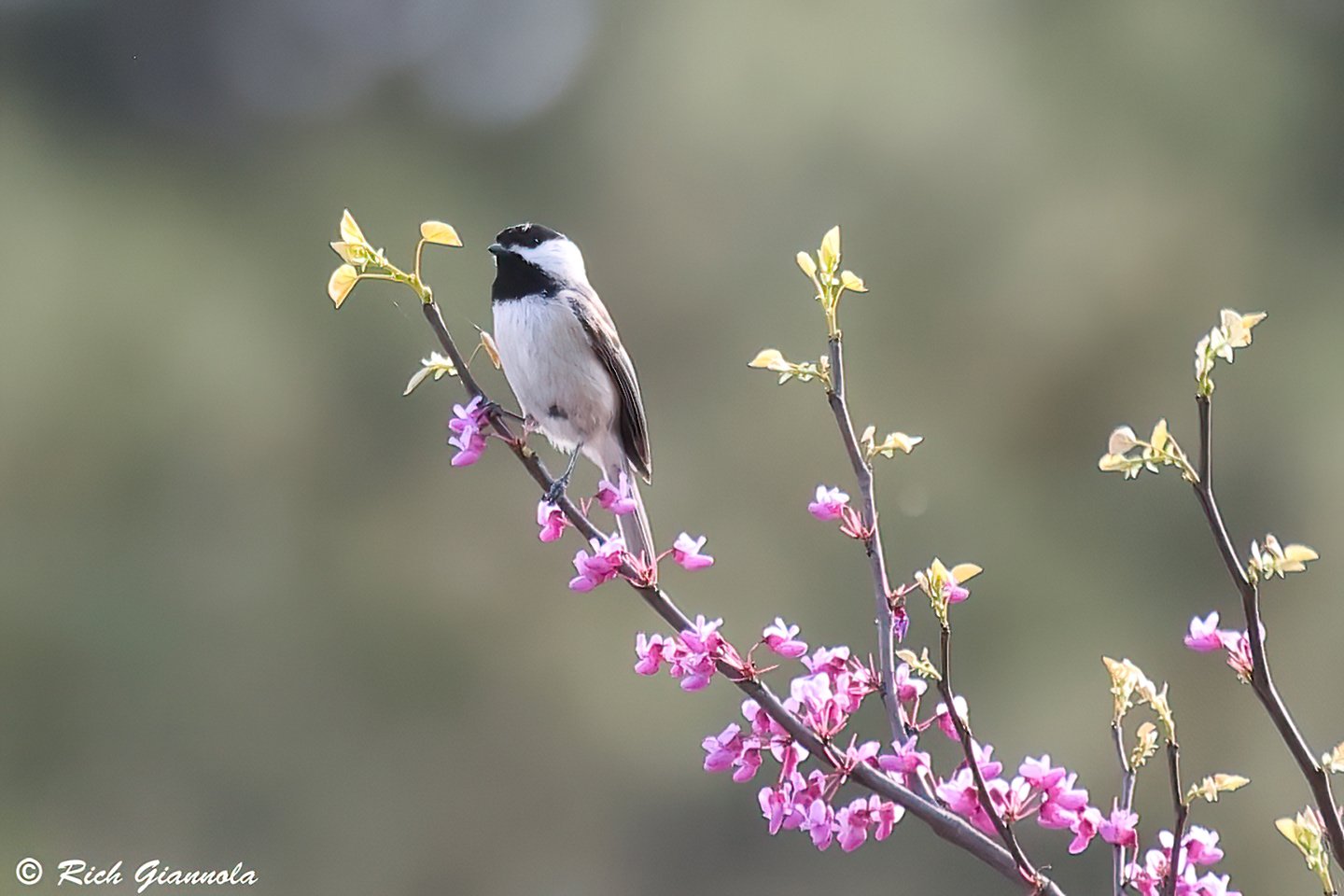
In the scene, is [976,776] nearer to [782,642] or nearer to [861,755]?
[861,755]

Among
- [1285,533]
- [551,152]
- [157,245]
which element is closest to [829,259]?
[1285,533]

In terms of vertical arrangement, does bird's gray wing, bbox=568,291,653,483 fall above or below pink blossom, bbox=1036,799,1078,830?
above

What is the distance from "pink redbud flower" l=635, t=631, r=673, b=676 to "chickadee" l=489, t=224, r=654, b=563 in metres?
0.97

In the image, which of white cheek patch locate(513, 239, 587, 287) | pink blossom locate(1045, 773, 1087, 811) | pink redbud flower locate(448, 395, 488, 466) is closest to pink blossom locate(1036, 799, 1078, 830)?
pink blossom locate(1045, 773, 1087, 811)

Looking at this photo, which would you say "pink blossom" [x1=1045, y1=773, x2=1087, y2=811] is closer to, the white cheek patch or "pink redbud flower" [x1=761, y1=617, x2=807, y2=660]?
"pink redbud flower" [x1=761, y1=617, x2=807, y2=660]

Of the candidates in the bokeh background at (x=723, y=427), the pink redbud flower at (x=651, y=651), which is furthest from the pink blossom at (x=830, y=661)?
the bokeh background at (x=723, y=427)

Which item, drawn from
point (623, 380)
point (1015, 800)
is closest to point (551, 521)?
point (1015, 800)

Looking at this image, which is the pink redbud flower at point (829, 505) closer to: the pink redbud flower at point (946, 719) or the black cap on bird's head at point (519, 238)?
the pink redbud flower at point (946, 719)

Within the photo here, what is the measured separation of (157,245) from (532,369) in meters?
4.04

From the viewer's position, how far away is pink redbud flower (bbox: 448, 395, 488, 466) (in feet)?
4.15

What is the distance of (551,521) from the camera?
1.23m

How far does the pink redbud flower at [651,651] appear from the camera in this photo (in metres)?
1.08

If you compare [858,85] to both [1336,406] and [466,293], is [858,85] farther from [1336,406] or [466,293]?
[1336,406]

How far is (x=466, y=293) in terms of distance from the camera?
5.34m
